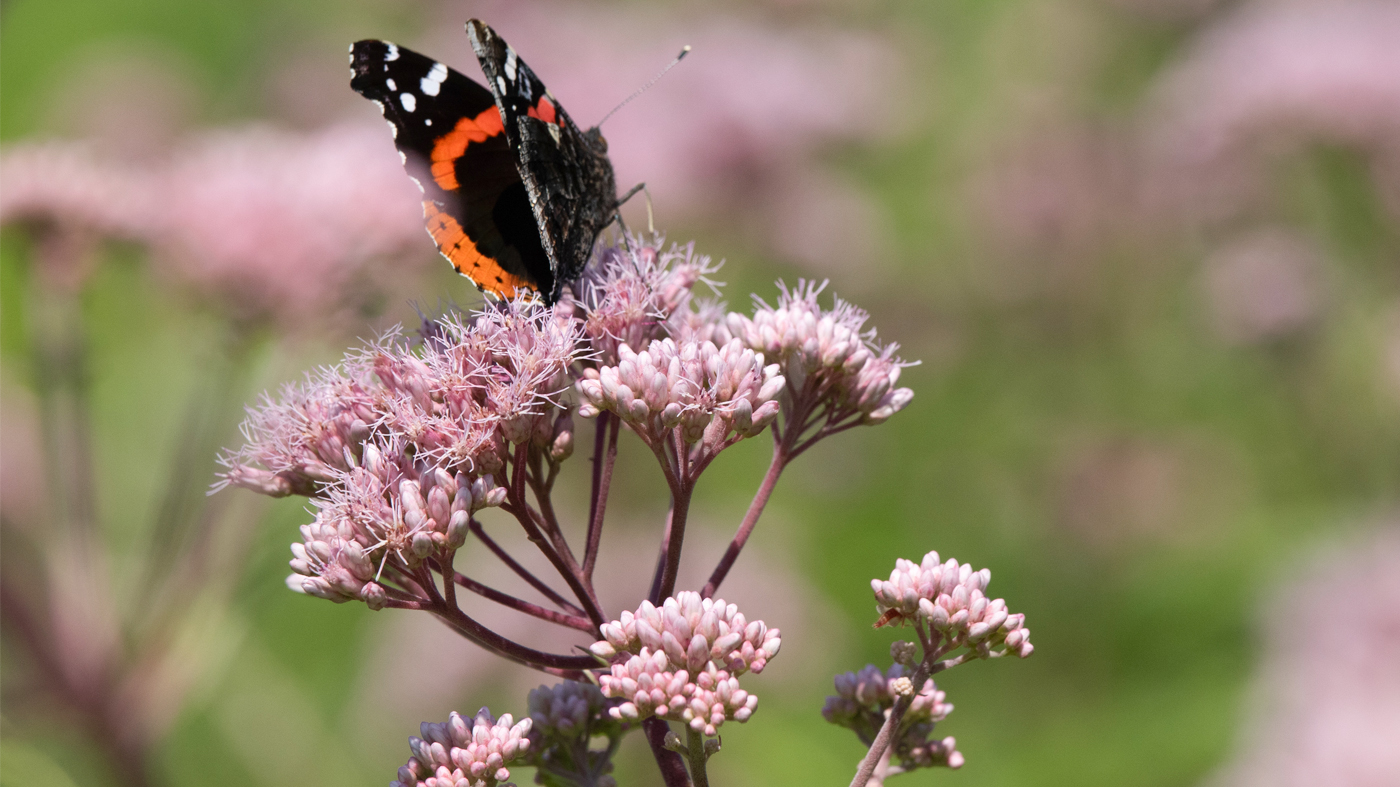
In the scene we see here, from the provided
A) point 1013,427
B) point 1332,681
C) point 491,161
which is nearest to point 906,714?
point 491,161

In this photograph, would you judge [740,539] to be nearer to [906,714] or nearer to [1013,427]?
[906,714]

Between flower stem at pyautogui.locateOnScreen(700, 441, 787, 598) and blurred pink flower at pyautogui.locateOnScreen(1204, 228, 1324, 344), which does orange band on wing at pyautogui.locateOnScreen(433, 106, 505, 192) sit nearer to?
flower stem at pyautogui.locateOnScreen(700, 441, 787, 598)

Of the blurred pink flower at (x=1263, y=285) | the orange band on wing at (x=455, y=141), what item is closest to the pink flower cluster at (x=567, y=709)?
the orange band on wing at (x=455, y=141)

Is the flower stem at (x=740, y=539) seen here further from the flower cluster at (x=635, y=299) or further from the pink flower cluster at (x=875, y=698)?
the flower cluster at (x=635, y=299)

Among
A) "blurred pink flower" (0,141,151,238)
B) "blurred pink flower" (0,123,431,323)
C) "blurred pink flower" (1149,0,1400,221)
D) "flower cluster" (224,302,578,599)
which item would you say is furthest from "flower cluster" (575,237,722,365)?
"blurred pink flower" (1149,0,1400,221)

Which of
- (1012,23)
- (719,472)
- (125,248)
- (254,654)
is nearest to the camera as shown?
(125,248)

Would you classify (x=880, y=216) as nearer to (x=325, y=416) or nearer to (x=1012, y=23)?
(x=1012, y=23)

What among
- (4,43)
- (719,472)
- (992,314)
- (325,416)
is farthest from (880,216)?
(4,43)
